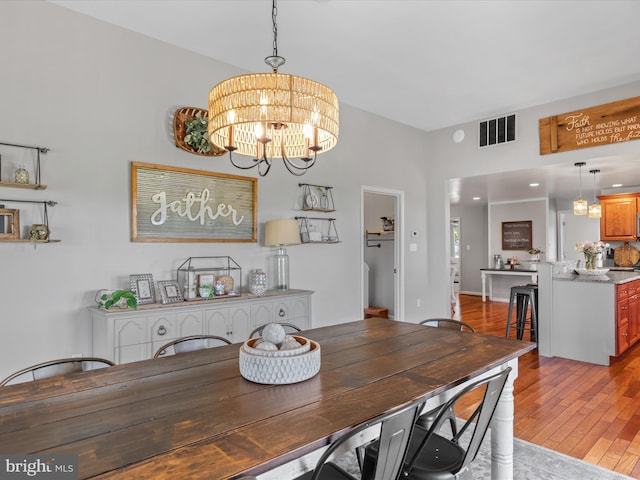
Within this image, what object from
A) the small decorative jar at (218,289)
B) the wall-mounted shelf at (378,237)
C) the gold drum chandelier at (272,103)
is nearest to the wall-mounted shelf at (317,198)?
the small decorative jar at (218,289)

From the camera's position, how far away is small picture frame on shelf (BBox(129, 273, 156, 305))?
3.10 m

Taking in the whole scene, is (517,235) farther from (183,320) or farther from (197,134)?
(183,320)

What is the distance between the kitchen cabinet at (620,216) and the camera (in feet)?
22.5

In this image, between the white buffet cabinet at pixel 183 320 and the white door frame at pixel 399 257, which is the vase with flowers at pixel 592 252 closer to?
the white door frame at pixel 399 257

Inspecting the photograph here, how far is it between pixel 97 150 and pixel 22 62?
70 cm

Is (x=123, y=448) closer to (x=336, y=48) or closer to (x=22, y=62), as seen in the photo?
(x=22, y=62)

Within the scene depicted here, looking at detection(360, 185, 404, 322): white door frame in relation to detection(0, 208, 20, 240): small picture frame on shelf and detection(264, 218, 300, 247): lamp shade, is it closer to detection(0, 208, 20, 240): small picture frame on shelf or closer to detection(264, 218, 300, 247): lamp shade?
detection(264, 218, 300, 247): lamp shade

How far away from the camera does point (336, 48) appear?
138 inches

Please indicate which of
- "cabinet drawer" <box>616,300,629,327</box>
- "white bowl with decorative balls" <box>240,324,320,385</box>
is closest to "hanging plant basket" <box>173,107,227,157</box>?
"white bowl with decorative balls" <box>240,324,320,385</box>

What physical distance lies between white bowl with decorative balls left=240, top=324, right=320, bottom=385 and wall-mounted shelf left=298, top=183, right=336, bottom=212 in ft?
9.47

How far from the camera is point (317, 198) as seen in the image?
4.54 metres

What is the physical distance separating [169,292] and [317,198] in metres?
1.98

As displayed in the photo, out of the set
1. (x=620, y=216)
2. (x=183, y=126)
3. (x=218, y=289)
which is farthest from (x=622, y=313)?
(x=183, y=126)

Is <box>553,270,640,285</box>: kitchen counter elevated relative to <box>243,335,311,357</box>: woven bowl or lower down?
lower down
